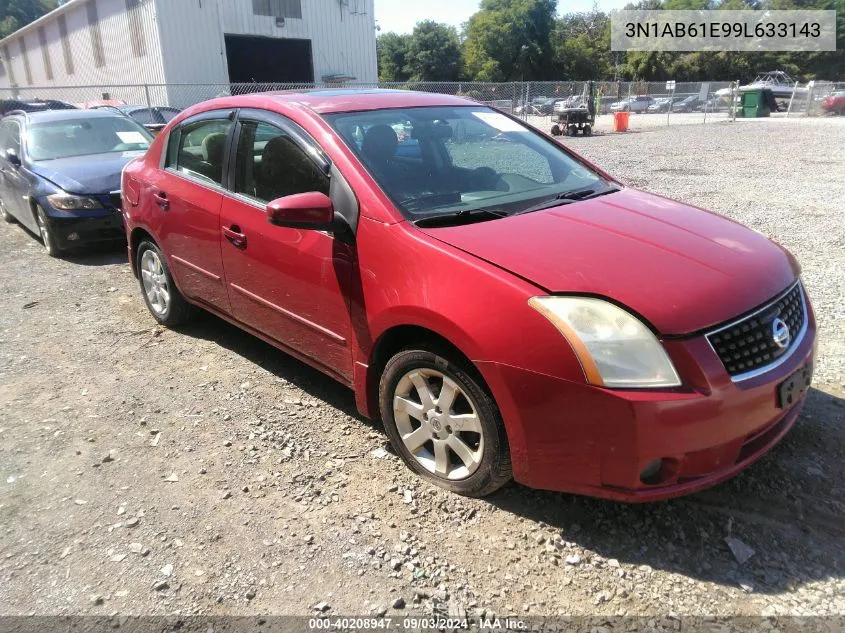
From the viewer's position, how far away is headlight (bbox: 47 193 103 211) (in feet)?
22.1

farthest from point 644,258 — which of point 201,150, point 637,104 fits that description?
point 637,104

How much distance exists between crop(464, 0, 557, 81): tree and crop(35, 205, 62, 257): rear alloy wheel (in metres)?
67.7

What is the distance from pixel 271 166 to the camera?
11.3ft

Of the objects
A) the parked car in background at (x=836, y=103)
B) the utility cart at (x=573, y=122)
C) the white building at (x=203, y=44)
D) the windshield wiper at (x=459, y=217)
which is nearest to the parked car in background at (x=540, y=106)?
the utility cart at (x=573, y=122)

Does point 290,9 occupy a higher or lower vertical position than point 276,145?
higher

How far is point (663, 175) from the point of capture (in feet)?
38.2

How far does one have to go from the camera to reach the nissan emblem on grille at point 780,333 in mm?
2443

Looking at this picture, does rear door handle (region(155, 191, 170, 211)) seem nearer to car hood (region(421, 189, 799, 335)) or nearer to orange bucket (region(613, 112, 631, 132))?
car hood (region(421, 189, 799, 335))

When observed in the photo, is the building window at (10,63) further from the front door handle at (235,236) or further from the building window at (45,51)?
the front door handle at (235,236)

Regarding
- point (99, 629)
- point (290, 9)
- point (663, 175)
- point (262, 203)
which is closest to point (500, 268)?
point (262, 203)

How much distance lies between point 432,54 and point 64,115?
69.7 metres

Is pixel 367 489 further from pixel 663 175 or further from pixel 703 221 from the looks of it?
pixel 663 175

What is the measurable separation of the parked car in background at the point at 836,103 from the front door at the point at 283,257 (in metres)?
36.1

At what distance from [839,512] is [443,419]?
1686 millimetres
